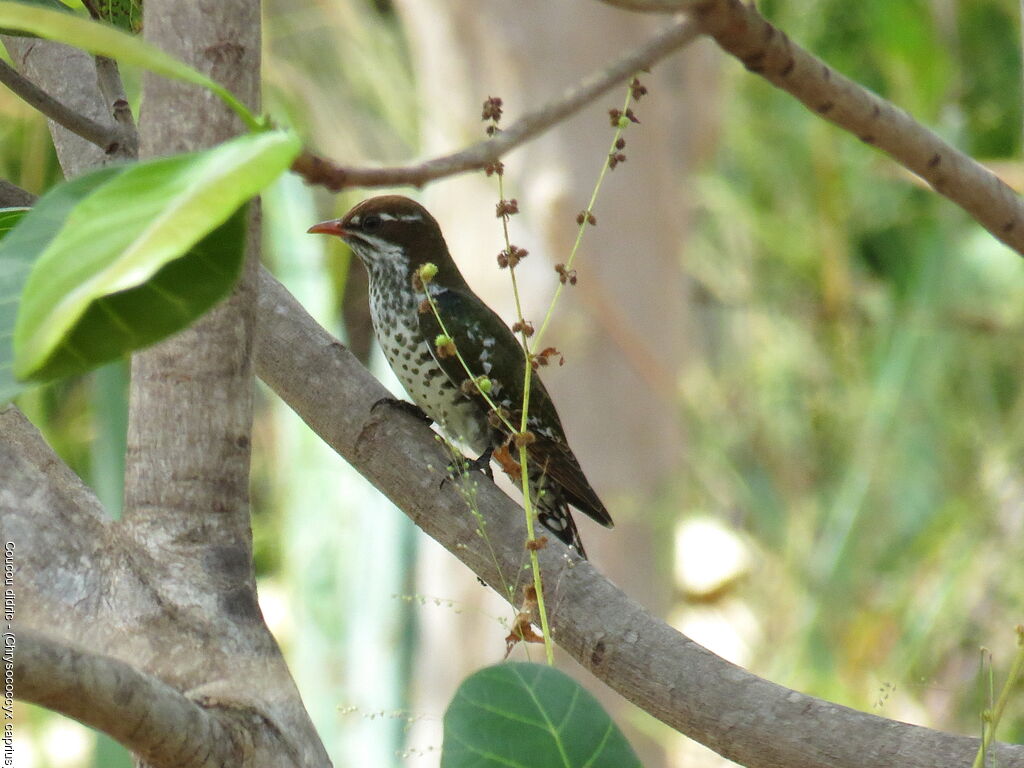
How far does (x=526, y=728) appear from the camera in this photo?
2.92ft

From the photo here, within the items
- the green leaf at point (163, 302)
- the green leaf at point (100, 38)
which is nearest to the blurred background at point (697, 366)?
the green leaf at point (163, 302)

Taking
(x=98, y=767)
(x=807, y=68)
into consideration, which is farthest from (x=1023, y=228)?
(x=98, y=767)

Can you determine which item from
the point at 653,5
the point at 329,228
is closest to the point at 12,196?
the point at 653,5

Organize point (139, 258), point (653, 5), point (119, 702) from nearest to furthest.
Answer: point (139, 258), point (119, 702), point (653, 5)

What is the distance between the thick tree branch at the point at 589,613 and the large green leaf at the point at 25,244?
711 millimetres

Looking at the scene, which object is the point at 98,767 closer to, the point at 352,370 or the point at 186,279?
the point at 352,370

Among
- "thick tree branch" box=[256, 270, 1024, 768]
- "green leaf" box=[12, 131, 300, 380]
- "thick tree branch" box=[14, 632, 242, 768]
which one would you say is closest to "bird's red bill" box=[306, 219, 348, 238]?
"thick tree branch" box=[256, 270, 1024, 768]

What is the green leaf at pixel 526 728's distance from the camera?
886mm

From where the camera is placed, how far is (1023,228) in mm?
1683

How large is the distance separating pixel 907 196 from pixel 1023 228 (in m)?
5.69

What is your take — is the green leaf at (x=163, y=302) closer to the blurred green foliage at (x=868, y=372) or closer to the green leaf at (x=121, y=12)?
the green leaf at (x=121, y=12)

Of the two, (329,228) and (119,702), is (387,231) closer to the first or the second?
(329,228)

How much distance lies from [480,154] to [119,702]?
0.45m

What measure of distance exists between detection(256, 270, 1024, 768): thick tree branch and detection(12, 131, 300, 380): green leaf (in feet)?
2.34
